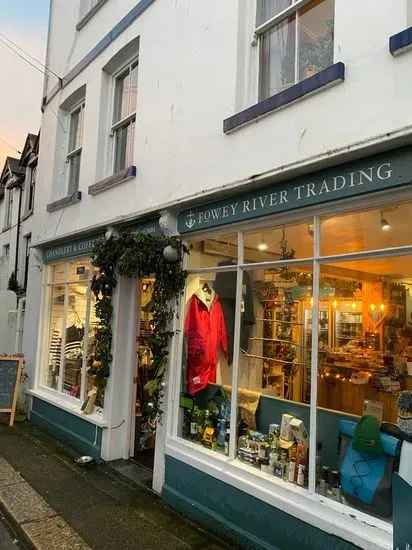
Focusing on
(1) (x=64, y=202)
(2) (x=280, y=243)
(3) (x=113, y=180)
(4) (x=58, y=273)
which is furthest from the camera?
(4) (x=58, y=273)

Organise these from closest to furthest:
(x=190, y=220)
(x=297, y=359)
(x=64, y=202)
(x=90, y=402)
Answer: (x=297, y=359)
(x=190, y=220)
(x=90, y=402)
(x=64, y=202)

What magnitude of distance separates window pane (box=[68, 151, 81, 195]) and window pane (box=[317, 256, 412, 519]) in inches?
226

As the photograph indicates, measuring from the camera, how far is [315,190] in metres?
3.90

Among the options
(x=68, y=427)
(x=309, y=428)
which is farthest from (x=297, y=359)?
(x=68, y=427)

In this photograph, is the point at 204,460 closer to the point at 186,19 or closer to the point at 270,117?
the point at 270,117

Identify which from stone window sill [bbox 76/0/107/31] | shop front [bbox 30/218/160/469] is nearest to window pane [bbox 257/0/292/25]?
shop front [bbox 30/218/160/469]

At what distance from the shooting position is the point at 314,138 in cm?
388

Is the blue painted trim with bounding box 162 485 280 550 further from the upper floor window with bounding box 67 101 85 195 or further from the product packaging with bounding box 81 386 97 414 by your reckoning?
the upper floor window with bounding box 67 101 85 195

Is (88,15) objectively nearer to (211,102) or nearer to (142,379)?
(211,102)

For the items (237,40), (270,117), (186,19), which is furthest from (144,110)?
A: (270,117)

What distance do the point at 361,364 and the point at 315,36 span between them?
12.1ft

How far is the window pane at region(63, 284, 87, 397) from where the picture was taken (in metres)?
7.77

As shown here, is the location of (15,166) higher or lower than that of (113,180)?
higher

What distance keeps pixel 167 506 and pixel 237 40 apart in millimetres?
5222
